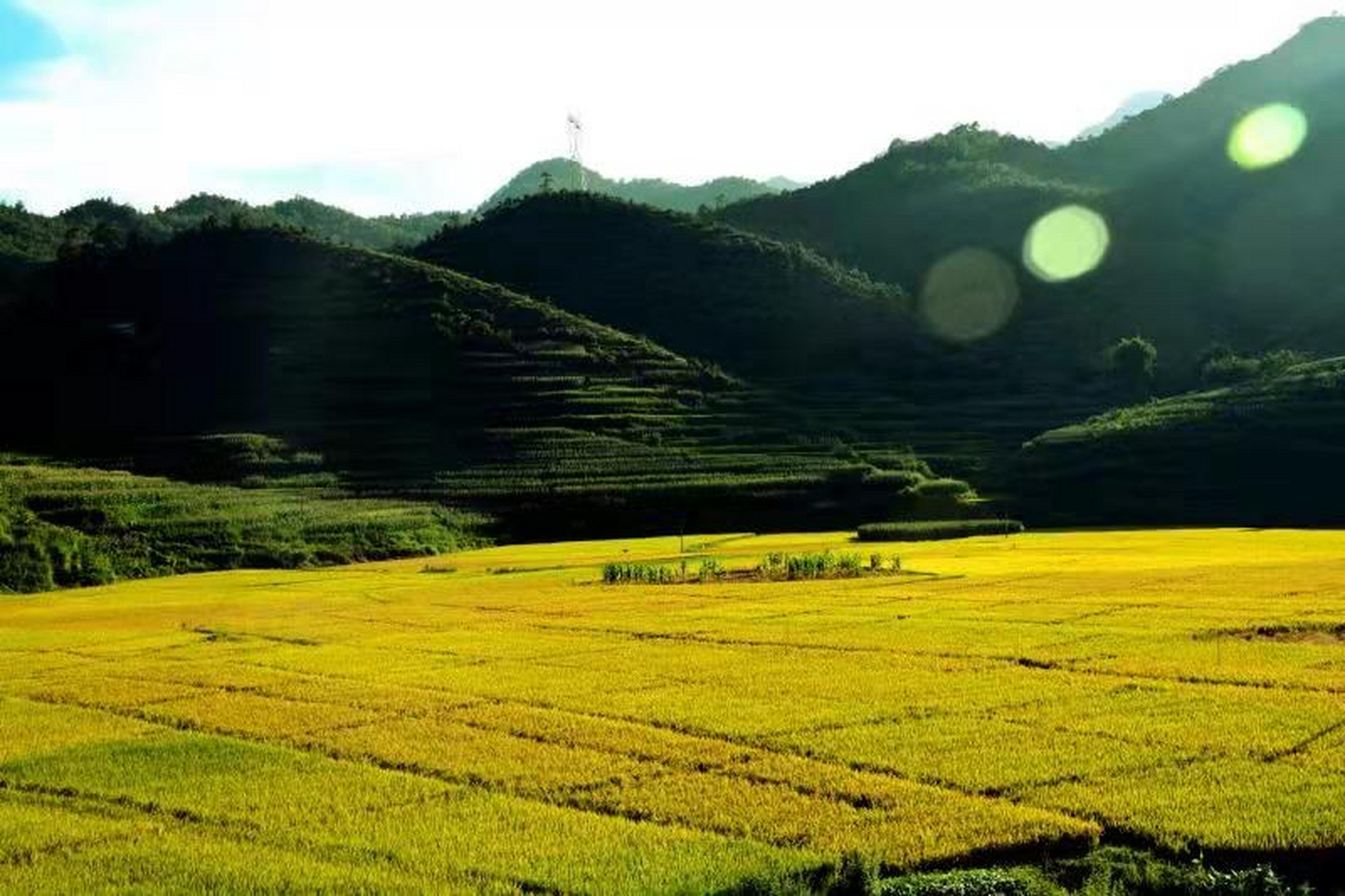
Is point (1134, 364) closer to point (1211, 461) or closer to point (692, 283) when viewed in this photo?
point (1211, 461)

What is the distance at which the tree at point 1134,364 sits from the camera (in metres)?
117

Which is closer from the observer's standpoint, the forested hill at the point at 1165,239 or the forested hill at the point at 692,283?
the forested hill at the point at 692,283

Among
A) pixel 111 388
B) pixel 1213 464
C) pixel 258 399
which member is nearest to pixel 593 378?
pixel 258 399

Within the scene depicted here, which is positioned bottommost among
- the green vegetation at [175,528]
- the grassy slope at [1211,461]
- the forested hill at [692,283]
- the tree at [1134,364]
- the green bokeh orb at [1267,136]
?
the green vegetation at [175,528]

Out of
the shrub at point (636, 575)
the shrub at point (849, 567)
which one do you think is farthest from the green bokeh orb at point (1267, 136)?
the shrub at point (636, 575)

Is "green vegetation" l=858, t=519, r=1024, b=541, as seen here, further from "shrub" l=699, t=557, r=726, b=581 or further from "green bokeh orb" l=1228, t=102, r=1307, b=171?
"green bokeh orb" l=1228, t=102, r=1307, b=171

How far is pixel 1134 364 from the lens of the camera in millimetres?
117688

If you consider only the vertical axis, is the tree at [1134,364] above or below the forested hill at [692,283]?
below

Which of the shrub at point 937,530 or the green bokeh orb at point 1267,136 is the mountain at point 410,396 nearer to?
the shrub at point 937,530

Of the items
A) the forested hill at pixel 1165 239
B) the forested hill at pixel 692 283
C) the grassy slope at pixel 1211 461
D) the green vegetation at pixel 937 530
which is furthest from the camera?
the forested hill at pixel 1165 239

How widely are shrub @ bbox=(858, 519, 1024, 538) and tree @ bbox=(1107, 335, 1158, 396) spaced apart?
48.4 metres

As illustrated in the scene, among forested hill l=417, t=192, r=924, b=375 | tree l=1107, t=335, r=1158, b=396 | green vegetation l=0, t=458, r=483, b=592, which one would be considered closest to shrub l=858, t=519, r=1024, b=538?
green vegetation l=0, t=458, r=483, b=592

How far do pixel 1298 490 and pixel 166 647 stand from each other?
224 ft

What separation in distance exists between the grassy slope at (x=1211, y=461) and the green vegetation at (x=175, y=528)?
40.0 metres
